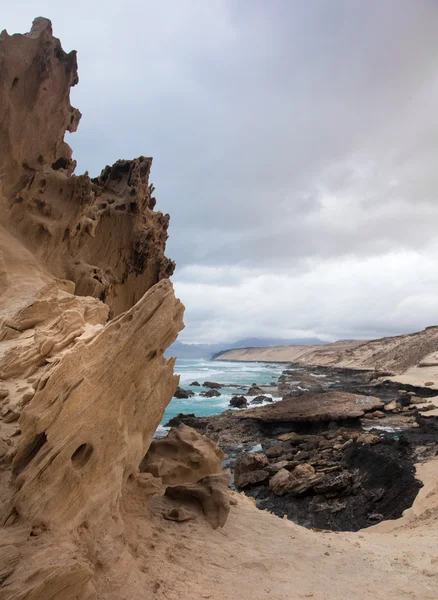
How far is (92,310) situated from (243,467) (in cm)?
1068

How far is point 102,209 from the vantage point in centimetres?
1773

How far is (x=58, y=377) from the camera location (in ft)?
16.4

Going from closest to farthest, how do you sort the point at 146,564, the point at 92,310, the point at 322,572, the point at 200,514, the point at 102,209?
the point at 146,564
the point at 322,572
the point at 200,514
the point at 92,310
the point at 102,209

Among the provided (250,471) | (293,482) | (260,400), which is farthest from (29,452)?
(260,400)

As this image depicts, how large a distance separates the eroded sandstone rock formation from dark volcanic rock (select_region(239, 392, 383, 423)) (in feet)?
52.7

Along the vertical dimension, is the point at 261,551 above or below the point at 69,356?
below

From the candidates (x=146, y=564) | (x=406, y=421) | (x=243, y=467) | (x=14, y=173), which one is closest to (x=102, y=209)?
(x=14, y=173)

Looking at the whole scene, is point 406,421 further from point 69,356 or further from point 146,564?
point 69,356

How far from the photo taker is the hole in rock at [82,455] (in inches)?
209

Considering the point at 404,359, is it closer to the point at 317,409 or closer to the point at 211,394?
the point at 211,394

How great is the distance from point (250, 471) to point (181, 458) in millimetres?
7300

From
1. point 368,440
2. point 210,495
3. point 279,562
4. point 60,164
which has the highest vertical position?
point 60,164

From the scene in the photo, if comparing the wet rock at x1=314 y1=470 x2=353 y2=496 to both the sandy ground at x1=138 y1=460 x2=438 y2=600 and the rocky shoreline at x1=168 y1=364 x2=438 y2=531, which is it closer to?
the rocky shoreline at x1=168 y1=364 x2=438 y2=531

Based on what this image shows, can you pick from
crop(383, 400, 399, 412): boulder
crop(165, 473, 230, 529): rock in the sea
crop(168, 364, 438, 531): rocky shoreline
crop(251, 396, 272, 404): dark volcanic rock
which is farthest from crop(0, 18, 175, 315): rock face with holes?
crop(251, 396, 272, 404): dark volcanic rock
